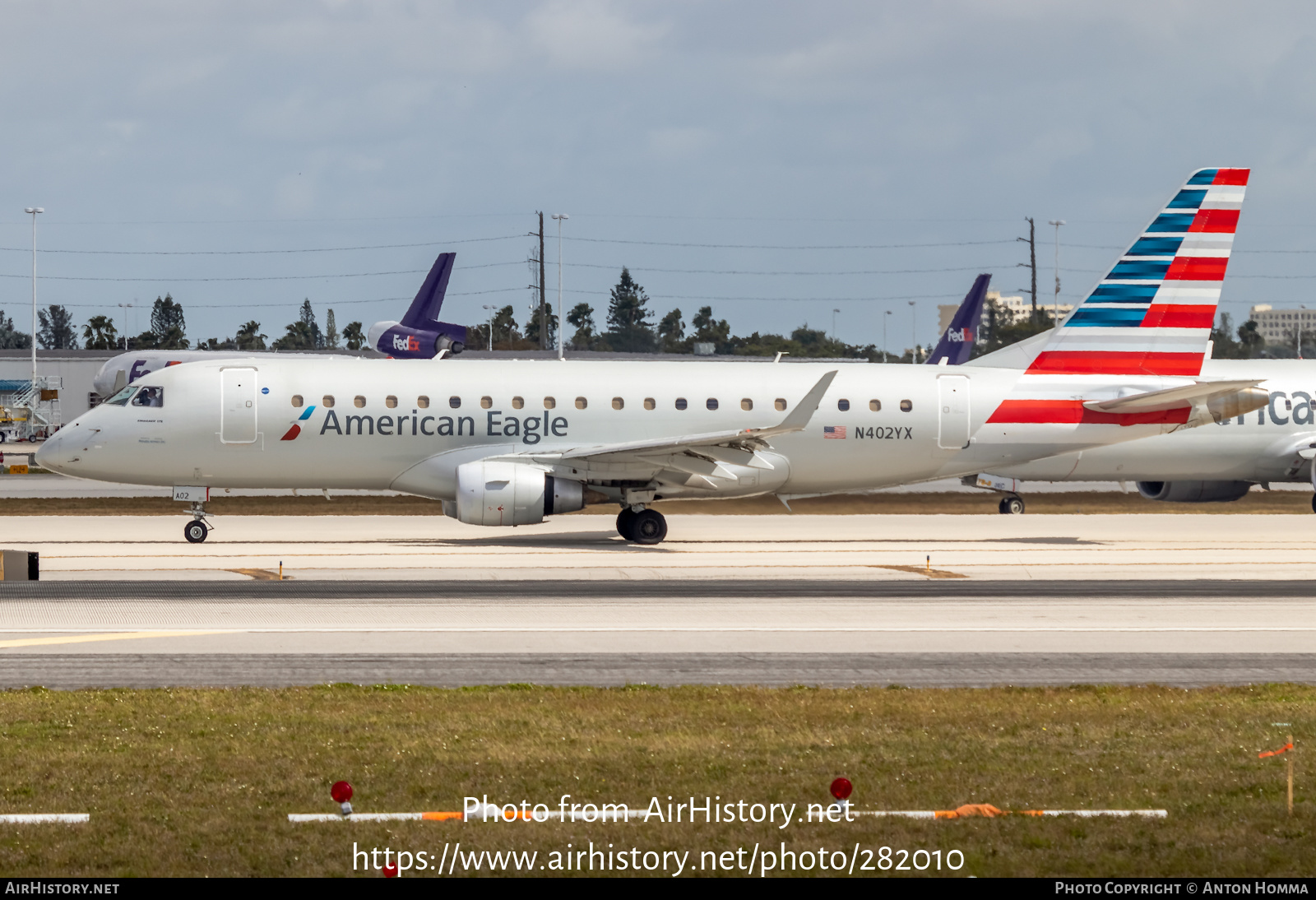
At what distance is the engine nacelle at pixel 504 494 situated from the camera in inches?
1223

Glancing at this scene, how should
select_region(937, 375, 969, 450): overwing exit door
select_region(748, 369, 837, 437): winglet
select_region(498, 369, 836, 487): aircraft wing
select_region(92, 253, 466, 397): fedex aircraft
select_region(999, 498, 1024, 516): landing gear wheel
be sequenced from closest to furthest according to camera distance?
select_region(748, 369, 837, 437): winglet → select_region(498, 369, 836, 487): aircraft wing → select_region(937, 375, 969, 450): overwing exit door → select_region(999, 498, 1024, 516): landing gear wheel → select_region(92, 253, 466, 397): fedex aircraft

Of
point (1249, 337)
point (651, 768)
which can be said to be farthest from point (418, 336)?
point (1249, 337)

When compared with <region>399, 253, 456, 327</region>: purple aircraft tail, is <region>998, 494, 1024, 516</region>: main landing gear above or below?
below

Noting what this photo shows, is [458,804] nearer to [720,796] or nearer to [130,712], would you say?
[720,796]

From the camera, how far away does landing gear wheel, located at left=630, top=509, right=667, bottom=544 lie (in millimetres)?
32812

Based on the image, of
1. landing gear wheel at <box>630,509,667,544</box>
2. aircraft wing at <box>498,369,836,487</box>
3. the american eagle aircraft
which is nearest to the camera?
aircraft wing at <box>498,369,836,487</box>

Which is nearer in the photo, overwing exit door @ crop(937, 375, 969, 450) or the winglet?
the winglet

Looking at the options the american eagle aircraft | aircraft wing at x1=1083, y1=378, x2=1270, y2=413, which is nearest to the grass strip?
the american eagle aircraft

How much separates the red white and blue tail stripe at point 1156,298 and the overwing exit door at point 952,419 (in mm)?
1877

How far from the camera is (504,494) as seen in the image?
31031mm

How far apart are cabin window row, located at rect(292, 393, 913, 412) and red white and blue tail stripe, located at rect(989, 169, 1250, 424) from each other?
4763 mm

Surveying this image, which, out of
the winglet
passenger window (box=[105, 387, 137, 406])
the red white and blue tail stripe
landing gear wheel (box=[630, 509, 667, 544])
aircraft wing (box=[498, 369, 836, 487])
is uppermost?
the red white and blue tail stripe

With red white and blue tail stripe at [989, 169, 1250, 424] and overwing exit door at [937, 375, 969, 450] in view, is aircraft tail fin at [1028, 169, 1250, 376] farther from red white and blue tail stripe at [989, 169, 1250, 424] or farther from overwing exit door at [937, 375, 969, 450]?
overwing exit door at [937, 375, 969, 450]

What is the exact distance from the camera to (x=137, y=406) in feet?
107
